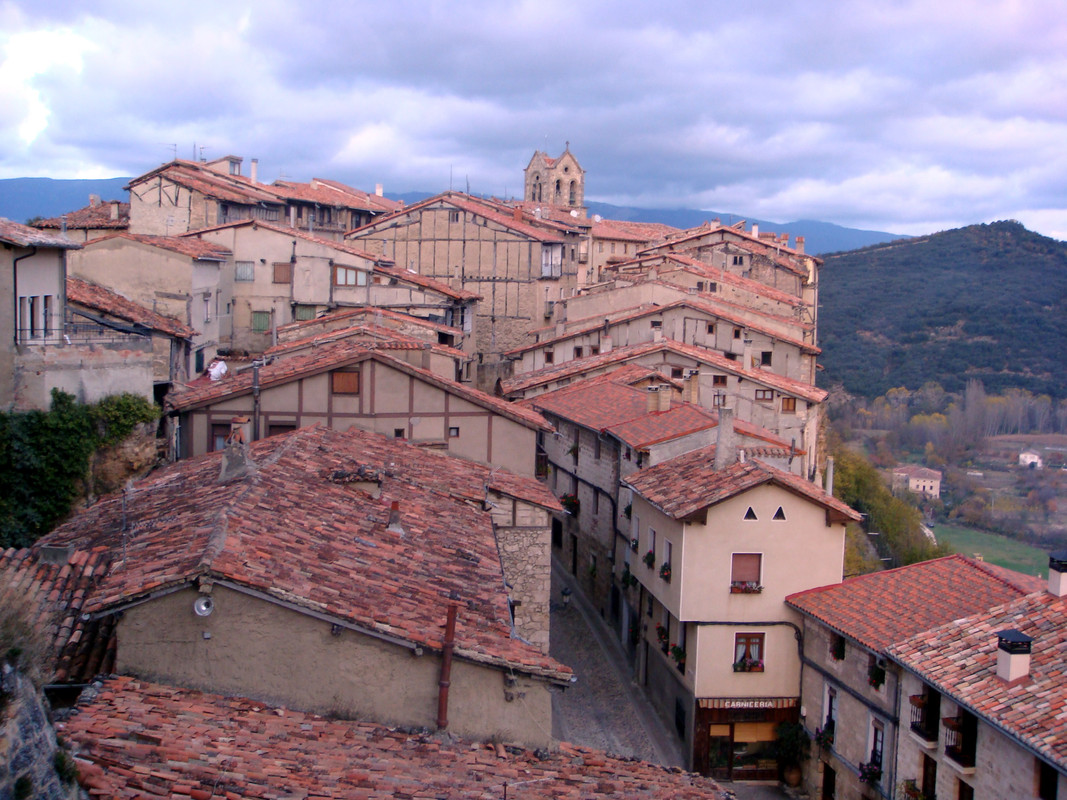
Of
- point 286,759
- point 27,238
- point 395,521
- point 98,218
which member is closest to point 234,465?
point 395,521

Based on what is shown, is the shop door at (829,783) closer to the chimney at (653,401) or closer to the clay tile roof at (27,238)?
the chimney at (653,401)

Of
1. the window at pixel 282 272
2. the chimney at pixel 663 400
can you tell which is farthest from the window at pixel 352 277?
the chimney at pixel 663 400

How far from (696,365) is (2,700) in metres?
34.7

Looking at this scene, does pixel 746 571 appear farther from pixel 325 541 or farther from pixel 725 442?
pixel 325 541

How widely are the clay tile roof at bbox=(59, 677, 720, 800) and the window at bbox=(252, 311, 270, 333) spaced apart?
27682 millimetres

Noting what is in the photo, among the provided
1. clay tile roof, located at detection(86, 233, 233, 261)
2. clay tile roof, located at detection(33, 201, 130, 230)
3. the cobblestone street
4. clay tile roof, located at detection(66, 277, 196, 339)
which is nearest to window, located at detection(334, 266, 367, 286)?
clay tile roof, located at detection(86, 233, 233, 261)

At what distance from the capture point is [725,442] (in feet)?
80.8

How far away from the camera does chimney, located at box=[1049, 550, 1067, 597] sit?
18.5 meters

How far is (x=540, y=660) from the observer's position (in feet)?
38.9

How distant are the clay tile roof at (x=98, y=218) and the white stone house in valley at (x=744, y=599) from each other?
3214 cm

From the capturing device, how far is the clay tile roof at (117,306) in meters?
26.2

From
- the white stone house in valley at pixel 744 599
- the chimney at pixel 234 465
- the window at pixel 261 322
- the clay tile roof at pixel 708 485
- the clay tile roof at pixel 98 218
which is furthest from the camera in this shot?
the clay tile roof at pixel 98 218

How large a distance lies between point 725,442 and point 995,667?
844cm

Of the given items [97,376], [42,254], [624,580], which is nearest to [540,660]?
[97,376]
